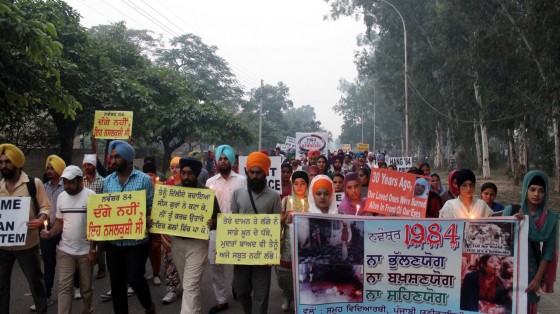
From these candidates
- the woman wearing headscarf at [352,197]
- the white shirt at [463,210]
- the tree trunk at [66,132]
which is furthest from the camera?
the tree trunk at [66,132]

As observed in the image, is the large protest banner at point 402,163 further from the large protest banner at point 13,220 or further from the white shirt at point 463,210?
the large protest banner at point 13,220

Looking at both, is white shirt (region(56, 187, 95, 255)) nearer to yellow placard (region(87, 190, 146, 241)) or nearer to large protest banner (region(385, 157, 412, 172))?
yellow placard (region(87, 190, 146, 241))

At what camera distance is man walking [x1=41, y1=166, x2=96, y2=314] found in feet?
14.1

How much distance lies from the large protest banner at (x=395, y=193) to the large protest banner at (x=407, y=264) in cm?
116

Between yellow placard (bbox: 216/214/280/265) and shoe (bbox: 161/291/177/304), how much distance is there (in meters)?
1.62

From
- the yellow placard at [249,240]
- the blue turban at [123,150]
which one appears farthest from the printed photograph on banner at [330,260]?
the blue turban at [123,150]

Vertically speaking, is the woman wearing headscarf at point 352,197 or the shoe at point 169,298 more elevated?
the woman wearing headscarf at point 352,197

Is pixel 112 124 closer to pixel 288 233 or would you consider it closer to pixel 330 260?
pixel 288 233

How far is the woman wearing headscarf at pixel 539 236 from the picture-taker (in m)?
3.71

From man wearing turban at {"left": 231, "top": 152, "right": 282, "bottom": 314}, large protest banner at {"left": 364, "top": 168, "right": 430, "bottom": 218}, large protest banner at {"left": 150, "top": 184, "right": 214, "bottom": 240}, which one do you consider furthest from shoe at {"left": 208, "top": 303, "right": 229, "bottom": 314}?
large protest banner at {"left": 364, "top": 168, "right": 430, "bottom": 218}

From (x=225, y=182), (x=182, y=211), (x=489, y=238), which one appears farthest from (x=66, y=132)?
(x=489, y=238)

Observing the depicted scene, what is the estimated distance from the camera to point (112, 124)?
29.4 feet

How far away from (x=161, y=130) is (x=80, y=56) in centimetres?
962

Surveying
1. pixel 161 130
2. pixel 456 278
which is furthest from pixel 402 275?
pixel 161 130
